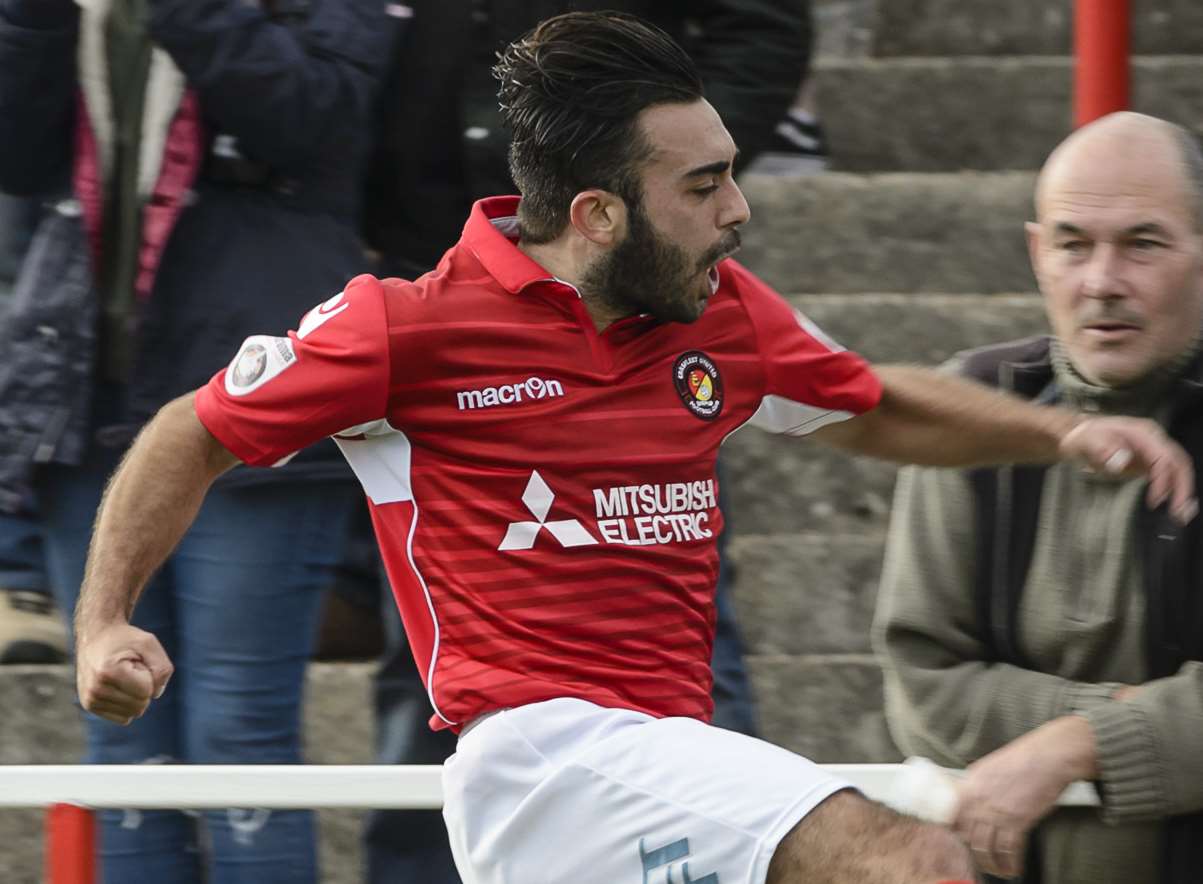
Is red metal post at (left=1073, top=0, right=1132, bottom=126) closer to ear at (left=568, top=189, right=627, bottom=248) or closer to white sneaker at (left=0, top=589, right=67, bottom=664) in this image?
ear at (left=568, top=189, right=627, bottom=248)

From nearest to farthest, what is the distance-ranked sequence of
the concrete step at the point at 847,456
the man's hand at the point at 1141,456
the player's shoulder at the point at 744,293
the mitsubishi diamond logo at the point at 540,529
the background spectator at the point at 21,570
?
the man's hand at the point at 1141,456 < the mitsubishi diamond logo at the point at 540,529 < the player's shoulder at the point at 744,293 < the background spectator at the point at 21,570 < the concrete step at the point at 847,456

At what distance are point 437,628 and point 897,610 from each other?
58 cm

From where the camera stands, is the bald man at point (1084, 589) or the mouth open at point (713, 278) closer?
the bald man at point (1084, 589)

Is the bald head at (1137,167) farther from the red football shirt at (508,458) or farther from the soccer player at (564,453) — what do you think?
the red football shirt at (508,458)

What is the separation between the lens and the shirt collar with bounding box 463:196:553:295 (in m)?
2.88

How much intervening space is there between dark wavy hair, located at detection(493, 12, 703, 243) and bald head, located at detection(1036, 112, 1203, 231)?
0.49 m

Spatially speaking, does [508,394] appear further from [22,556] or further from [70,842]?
[22,556]

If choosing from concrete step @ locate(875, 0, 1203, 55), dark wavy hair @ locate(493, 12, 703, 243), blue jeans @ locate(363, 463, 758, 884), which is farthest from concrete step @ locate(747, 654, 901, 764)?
concrete step @ locate(875, 0, 1203, 55)

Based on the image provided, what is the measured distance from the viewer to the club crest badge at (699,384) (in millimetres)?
2924

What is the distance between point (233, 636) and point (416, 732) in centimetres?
43

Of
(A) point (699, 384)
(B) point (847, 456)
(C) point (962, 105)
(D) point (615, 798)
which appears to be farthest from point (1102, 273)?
(C) point (962, 105)

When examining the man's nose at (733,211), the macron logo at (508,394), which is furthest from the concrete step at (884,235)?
the macron logo at (508,394)

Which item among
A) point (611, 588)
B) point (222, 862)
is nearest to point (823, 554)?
point (222, 862)

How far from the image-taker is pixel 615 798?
2.67 metres
